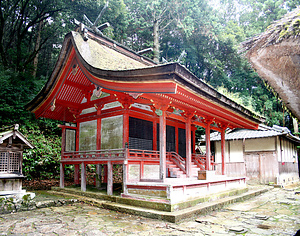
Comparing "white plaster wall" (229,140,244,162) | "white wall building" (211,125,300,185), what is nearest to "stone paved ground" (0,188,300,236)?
"white wall building" (211,125,300,185)

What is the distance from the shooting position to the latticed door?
28.4 feet

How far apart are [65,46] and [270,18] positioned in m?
33.1

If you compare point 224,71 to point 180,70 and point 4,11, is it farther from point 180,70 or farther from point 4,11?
point 180,70

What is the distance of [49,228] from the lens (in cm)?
627

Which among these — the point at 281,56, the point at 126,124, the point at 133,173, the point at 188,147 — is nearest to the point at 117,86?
the point at 126,124

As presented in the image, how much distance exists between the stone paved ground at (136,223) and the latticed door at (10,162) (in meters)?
1.72

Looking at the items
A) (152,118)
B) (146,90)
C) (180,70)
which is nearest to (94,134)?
(152,118)

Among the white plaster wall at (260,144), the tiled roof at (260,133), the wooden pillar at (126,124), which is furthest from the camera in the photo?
the white plaster wall at (260,144)

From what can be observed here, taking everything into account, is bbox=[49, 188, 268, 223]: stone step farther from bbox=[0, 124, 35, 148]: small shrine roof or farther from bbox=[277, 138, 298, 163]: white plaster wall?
bbox=[277, 138, 298, 163]: white plaster wall

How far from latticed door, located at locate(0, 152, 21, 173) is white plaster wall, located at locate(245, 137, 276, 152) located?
15.9 meters

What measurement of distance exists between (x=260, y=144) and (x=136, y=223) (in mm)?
14361

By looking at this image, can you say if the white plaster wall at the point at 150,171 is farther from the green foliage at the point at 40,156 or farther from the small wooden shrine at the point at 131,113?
the green foliage at the point at 40,156

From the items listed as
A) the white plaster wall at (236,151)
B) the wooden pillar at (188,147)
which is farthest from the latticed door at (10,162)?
the white plaster wall at (236,151)

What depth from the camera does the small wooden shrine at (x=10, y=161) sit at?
8531mm
